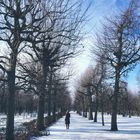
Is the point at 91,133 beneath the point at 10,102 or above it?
beneath

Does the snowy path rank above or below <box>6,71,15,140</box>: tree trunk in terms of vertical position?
below

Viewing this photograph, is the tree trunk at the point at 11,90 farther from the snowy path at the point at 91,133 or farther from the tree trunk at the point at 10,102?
the snowy path at the point at 91,133

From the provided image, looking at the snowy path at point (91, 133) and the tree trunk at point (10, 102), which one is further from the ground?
the tree trunk at point (10, 102)

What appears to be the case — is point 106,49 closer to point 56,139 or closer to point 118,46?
A: point 118,46

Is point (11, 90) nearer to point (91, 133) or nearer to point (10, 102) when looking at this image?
Answer: point (10, 102)

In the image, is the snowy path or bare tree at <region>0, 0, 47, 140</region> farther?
the snowy path

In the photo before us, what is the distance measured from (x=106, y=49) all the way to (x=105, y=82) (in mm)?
13247

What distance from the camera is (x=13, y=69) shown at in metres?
A: 19.1

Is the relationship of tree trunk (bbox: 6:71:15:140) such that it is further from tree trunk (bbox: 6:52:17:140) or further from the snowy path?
the snowy path

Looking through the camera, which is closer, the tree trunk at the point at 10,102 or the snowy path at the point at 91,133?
the tree trunk at the point at 10,102

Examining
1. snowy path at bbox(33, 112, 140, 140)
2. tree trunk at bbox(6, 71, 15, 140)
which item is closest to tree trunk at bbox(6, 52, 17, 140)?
tree trunk at bbox(6, 71, 15, 140)

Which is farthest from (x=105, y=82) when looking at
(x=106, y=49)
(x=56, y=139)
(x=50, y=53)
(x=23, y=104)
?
(x=23, y=104)

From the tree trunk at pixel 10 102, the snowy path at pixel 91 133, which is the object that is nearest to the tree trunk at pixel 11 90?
the tree trunk at pixel 10 102

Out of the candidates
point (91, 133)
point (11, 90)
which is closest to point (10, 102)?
point (11, 90)
